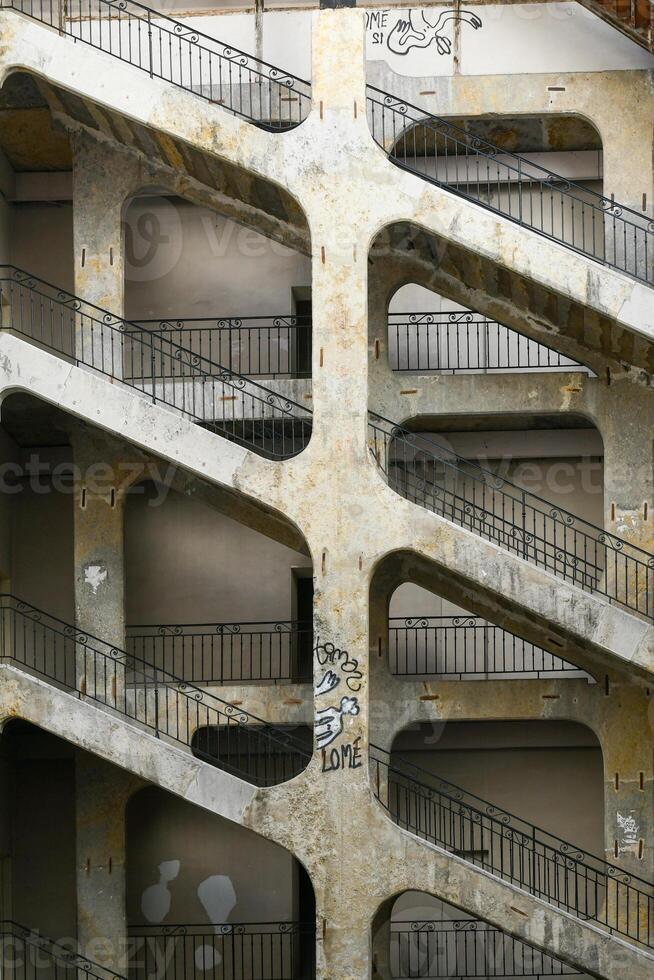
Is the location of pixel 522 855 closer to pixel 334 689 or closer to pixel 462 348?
pixel 334 689

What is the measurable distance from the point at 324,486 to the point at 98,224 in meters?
6.16

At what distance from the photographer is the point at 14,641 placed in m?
23.0

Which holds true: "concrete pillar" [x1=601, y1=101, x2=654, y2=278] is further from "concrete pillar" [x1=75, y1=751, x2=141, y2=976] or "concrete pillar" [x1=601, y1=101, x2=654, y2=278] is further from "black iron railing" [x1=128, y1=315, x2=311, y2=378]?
"concrete pillar" [x1=75, y1=751, x2=141, y2=976]

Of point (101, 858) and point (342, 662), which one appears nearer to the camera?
point (342, 662)

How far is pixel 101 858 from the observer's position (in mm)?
23125

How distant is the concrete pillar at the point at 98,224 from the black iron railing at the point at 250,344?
1.14 meters

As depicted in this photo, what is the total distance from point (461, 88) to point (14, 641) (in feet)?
35.3

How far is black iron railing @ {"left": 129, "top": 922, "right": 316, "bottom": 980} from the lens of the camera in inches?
934

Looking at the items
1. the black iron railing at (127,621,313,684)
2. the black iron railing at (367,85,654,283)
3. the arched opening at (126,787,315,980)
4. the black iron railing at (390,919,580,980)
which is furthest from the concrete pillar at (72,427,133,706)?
the black iron railing at (367,85,654,283)

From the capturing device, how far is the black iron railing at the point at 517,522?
22.2 m

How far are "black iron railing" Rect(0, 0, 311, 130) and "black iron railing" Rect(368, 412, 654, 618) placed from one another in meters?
5.06

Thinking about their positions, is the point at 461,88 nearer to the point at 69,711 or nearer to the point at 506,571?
the point at 506,571

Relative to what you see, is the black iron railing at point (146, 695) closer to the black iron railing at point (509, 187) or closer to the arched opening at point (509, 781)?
the arched opening at point (509, 781)

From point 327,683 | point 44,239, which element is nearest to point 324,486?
point 327,683
